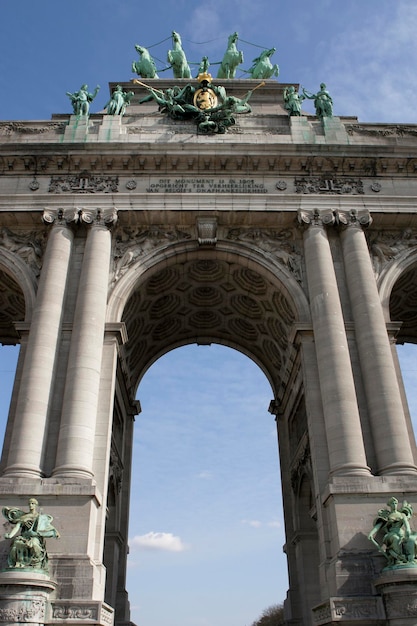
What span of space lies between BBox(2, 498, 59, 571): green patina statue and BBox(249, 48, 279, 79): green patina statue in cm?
2527

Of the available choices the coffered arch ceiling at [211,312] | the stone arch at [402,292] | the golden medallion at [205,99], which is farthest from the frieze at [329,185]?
the golden medallion at [205,99]

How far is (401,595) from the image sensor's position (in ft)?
47.0

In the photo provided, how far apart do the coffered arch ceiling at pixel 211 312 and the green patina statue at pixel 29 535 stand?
9.86 meters

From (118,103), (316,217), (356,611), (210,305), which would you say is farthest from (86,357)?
(118,103)

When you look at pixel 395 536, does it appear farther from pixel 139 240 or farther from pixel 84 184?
pixel 84 184

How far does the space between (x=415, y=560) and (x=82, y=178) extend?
59.7 feet

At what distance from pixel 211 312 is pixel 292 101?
1054cm

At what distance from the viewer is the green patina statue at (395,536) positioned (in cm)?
1463

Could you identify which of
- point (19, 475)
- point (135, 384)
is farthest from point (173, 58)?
point (19, 475)

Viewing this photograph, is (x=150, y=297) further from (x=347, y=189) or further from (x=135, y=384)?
(x=347, y=189)

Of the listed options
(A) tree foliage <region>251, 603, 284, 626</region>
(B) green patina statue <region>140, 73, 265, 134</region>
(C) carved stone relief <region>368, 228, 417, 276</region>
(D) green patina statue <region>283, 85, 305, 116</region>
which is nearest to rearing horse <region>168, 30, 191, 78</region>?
(B) green patina statue <region>140, 73, 265, 134</region>

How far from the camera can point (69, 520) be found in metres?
16.0

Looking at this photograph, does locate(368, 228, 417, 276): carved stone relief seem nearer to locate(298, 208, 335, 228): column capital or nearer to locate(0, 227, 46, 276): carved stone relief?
locate(298, 208, 335, 228): column capital

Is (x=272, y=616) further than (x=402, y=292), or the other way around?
(x=272, y=616)
